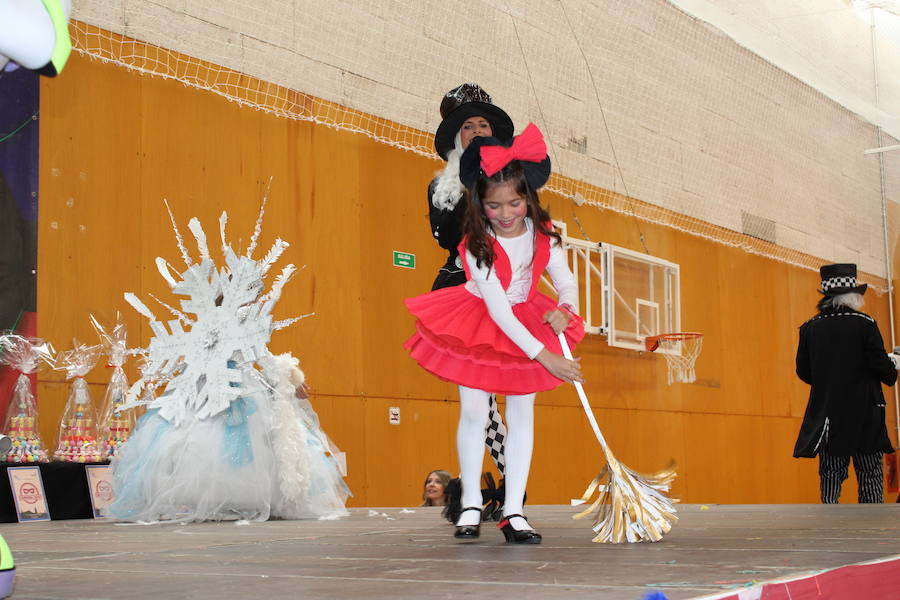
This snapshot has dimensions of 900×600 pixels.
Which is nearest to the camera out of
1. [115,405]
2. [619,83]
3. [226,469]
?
[226,469]

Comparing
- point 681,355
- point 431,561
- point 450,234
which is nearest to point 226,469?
point 450,234

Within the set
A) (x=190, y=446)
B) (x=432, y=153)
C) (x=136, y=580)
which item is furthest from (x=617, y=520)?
(x=432, y=153)

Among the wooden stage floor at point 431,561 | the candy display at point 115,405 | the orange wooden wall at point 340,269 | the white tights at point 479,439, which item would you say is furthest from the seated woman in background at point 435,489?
the white tights at point 479,439

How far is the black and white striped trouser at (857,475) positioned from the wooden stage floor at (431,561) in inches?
63.3

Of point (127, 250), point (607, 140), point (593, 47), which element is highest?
point (593, 47)

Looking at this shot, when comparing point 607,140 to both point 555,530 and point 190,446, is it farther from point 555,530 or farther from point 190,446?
point 555,530

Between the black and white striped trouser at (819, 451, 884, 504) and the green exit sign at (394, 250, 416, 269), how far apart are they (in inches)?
125

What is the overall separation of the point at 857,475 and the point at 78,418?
3.76m

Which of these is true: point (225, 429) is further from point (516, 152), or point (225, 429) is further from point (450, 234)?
point (516, 152)

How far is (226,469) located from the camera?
3986 mm

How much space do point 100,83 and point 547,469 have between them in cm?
439

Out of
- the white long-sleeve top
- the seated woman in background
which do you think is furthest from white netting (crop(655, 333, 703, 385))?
the white long-sleeve top

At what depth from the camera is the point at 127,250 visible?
554 centimetres

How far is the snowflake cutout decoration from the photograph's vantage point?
13.7 ft
